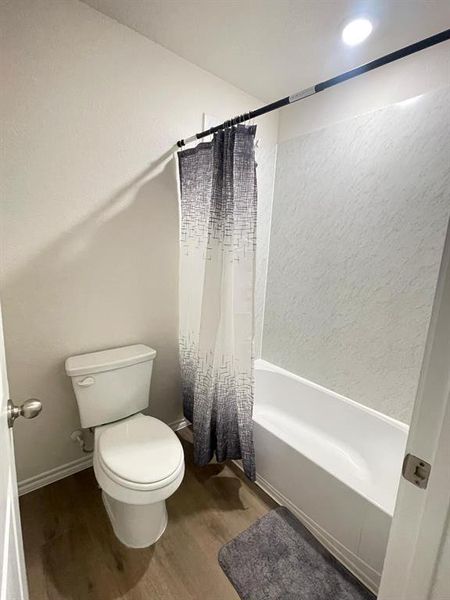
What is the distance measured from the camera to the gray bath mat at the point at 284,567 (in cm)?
115

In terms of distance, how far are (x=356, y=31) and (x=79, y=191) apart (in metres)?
1.58

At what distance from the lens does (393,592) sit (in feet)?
2.04

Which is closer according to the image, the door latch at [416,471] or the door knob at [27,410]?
the door latch at [416,471]

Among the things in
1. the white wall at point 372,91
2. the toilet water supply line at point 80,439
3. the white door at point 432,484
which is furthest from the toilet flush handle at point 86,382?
the white wall at point 372,91

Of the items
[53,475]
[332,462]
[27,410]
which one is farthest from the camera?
[332,462]

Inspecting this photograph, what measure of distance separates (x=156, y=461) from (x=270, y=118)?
2.37m

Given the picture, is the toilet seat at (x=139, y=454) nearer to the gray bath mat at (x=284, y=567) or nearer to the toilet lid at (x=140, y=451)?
the toilet lid at (x=140, y=451)

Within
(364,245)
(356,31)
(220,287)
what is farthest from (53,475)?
(356,31)

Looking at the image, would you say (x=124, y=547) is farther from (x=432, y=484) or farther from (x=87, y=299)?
(x=432, y=484)

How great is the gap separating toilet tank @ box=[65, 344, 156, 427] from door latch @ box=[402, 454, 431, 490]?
1302mm

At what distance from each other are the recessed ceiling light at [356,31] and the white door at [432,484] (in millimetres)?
1441

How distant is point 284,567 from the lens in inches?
48.8

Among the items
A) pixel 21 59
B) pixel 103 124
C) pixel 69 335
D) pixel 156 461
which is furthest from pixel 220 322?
pixel 21 59

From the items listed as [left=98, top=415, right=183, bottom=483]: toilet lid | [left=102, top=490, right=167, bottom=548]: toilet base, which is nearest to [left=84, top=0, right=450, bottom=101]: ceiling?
[left=98, top=415, right=183, bottom=483]: toilet lid
